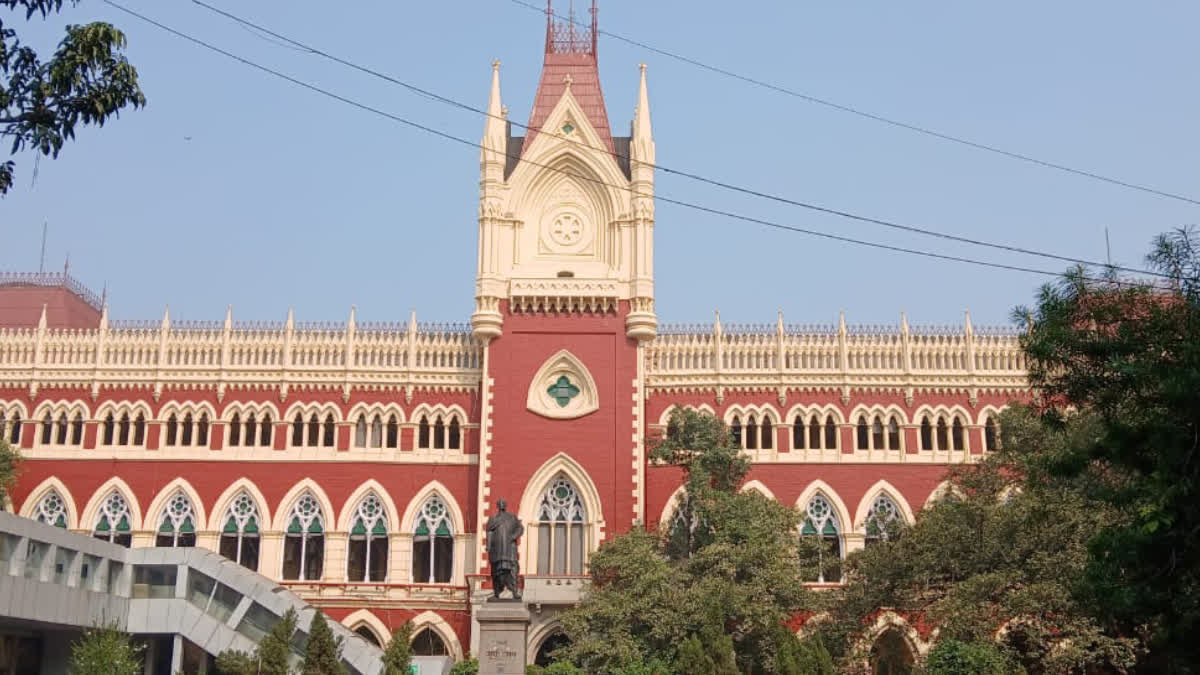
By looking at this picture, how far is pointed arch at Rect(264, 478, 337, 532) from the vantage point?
40000 mm

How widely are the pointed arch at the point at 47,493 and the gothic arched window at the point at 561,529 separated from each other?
46.9 ft

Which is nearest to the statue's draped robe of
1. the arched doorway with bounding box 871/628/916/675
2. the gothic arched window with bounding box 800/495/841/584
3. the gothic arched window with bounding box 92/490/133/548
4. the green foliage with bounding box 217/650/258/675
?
the green foliage with bounding box 217/650/258/675

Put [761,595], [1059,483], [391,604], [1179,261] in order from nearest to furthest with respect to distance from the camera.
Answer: [1179,261]
[1059,483]
[761,595]
[391,604]

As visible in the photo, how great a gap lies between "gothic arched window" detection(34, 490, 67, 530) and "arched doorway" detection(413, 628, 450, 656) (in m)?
11.5

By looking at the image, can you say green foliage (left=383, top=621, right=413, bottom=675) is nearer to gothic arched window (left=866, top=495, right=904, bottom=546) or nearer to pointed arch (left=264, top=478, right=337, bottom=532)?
pointed arch (left=264, top=478, right=337, bottom=532)

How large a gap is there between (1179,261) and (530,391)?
26.7 meters

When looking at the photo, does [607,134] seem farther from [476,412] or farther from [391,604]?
[391,604]

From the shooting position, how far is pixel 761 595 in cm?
3331

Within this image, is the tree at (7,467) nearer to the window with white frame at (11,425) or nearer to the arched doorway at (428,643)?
the window with white frame at (11,425)

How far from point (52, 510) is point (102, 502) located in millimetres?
1599

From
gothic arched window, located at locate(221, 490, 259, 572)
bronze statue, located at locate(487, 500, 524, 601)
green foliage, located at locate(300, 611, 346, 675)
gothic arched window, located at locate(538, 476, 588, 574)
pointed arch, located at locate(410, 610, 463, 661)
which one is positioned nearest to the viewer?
bronze statue, located at locate(487, 500, 524, 601)

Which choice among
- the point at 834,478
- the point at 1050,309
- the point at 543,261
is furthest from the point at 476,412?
the point at 1050,309

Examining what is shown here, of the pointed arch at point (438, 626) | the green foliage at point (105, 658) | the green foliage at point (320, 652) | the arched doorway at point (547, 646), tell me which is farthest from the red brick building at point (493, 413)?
the green foliage at point (105, 658)

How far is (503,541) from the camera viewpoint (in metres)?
25.5
